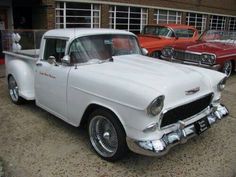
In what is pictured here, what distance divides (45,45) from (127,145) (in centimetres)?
243

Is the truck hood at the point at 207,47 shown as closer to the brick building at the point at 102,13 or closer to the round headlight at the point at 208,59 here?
the round headlight at the point at 208,59

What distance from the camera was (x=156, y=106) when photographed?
3.20 m

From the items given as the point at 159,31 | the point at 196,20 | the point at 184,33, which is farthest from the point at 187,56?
the point at 196,20

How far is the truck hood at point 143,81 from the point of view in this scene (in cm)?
326

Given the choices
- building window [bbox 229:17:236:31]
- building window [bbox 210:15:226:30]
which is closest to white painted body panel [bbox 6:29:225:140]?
building window [bbox 210:15:226:30]

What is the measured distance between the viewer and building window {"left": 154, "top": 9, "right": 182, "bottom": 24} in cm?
1639

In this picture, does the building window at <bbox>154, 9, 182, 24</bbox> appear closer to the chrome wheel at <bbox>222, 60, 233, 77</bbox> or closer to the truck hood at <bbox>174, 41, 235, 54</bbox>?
the truck hood at <bbox>174, 41, 235, 54</bbox>

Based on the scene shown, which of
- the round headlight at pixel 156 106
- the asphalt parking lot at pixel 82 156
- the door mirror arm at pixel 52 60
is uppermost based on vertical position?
the door mirror arm at pixel 52 60

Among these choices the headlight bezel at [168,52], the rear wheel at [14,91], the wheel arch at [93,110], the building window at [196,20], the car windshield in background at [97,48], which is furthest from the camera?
the building window at [196,20]

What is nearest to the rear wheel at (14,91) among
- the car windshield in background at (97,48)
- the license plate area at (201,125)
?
the car windshield in background at (97,48)

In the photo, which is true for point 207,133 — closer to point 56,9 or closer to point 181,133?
point 181,133

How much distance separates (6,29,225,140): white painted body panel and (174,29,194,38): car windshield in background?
6004mm

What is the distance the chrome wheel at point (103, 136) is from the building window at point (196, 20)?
1661 centimetres

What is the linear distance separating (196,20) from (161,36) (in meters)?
11.0
